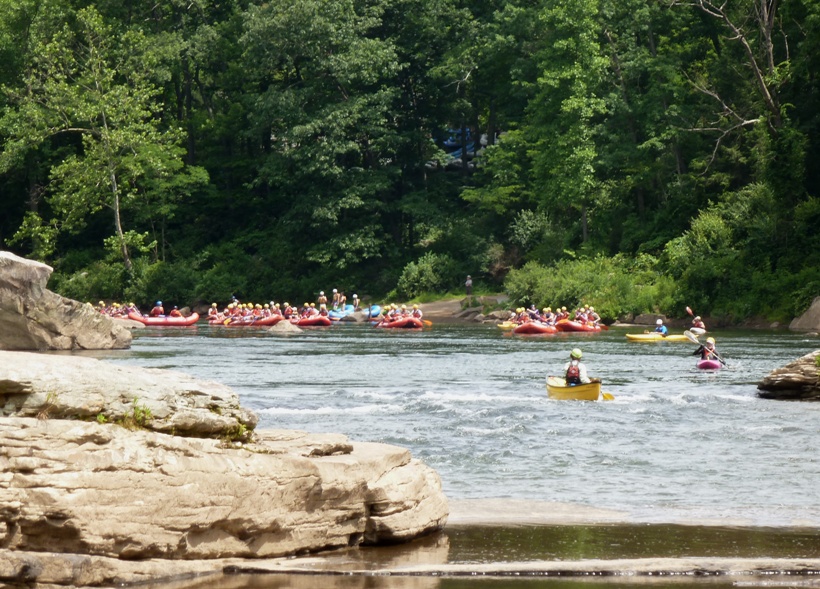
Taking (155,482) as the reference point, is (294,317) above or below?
below

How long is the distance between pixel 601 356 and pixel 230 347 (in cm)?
1024

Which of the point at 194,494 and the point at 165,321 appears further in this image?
the point at 165,321

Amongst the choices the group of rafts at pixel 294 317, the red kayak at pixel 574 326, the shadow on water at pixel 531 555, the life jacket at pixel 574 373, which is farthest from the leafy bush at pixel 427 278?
the shadow on water at pixel 531 555

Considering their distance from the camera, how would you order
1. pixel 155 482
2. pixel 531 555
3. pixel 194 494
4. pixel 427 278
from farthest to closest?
1. pixel 427 278
2. pixel 531 555
3. pixel 194 494
4. pixel 155 482

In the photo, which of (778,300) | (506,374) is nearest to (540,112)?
(778,300)

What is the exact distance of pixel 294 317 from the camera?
1935 inches

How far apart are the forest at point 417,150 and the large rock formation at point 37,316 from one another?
67.1 feet

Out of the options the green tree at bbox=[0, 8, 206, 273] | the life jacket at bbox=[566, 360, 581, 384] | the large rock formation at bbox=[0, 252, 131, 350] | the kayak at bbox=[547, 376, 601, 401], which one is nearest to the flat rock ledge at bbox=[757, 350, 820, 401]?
the kayak at bbox=[547, 376, 601, 401]

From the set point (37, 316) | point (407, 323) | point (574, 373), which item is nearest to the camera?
point (574, 373)

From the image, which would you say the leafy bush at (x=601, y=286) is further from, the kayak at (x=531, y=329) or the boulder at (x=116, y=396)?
the boulder at (x=116, y=396)

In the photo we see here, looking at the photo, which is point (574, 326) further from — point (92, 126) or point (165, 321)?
point (92, 126)

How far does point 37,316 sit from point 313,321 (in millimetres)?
18560

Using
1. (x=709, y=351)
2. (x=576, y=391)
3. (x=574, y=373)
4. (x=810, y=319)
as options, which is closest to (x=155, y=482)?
(x=576, y=391)

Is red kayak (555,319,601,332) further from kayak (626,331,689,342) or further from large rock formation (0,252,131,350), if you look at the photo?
large rock formation (0,252,131,350)
